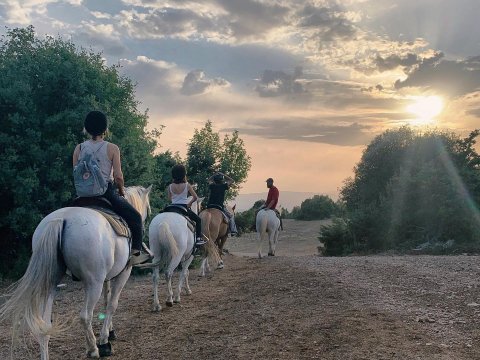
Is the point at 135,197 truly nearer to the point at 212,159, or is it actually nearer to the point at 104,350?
the point at 104,350

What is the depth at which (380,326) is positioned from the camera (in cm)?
709

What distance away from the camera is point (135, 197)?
26.7 feet

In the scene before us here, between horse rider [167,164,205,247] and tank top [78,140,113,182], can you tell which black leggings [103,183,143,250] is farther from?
horse rider [167,164,205,247]

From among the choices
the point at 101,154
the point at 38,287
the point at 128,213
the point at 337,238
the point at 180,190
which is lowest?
the point at 337,238

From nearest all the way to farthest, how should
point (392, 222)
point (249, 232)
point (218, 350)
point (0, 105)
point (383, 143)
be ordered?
point (218, 350), point (0, 105), point (392, 222), point (383, 143), point (249, 232)

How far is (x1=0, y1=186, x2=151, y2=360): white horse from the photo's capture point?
5.75 m

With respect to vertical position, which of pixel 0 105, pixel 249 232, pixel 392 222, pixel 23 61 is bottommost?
pixel 249 232

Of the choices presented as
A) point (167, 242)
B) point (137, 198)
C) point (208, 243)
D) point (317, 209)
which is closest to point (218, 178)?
point (208, 243)

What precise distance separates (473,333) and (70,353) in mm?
6369

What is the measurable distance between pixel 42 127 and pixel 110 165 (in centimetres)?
1117

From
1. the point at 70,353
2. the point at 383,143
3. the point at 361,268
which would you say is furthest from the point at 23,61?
the point at 383,143

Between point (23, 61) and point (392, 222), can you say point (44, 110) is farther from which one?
point (392, 222)

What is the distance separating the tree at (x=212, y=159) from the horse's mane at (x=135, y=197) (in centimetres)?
2382

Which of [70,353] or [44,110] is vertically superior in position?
[44,110]
